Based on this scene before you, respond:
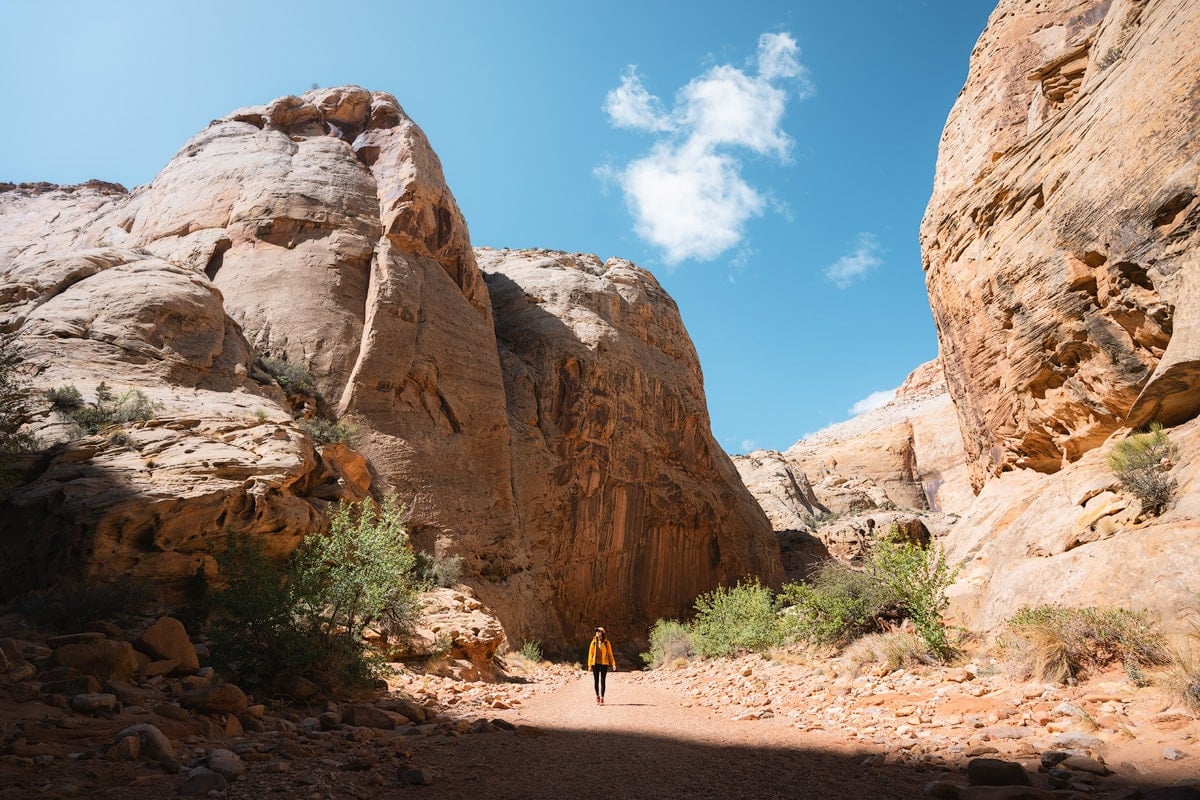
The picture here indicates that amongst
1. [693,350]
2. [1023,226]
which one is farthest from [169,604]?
[693,350]

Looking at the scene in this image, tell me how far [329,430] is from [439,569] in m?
5.00

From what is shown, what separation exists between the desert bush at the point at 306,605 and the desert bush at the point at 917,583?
24.7ft

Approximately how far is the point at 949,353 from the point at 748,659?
9710mm

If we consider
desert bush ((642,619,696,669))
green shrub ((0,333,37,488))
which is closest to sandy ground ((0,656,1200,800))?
green shrub ((0,333,37,488))

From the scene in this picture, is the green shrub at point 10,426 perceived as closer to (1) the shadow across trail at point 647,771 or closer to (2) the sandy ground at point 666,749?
(2) the sandy ground at point 666,749

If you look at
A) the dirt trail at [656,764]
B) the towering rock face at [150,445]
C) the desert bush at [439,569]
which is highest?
the towering rock face at [150,445]

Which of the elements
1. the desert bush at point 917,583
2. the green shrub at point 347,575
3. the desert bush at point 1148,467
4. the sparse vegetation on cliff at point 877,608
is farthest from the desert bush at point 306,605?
the desert bush at point 1148,467

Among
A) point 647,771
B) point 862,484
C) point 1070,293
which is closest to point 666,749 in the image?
point 647,771

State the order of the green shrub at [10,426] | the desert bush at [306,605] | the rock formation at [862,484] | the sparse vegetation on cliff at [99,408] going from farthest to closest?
the rock formation at [862,484]
the sparse vegetation on cliff at [99,408]
the green shrub at [10,426]
the desert bush at [306,605]

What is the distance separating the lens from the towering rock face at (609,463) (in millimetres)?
24125

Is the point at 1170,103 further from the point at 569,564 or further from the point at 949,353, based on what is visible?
the point at 569,564

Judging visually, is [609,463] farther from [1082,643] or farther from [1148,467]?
[1082,643]

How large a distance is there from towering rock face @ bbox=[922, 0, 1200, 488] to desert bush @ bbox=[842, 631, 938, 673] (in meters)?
4.96

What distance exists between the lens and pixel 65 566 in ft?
29.4
